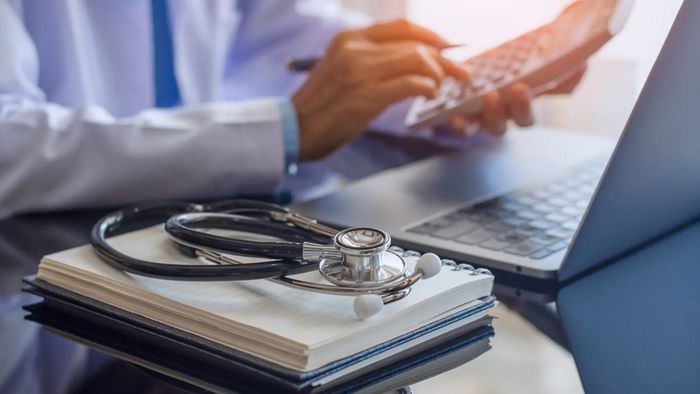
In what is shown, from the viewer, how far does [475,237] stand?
0.69 m

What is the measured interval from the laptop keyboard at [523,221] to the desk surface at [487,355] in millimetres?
77

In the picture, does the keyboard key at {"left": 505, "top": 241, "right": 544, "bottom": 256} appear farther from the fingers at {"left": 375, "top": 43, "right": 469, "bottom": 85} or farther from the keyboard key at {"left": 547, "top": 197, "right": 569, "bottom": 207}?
the fingers at {"left": 375, "top": 43, "right": 469, "bottom": 85}

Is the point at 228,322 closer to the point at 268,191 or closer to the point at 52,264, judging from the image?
the point at 52,264

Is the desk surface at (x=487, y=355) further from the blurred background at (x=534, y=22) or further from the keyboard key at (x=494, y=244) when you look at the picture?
the blurred background at (x=534, y=22)

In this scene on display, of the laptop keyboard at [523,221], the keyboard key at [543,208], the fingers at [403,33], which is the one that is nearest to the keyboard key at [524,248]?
the laptop keyboard at [523,221]

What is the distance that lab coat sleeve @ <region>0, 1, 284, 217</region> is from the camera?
2.92ft

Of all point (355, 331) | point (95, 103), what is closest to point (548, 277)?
point (355, 331)

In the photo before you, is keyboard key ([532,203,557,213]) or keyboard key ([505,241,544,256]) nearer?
keyboard key ([505,241,544,256])

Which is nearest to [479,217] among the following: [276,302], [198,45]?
[276,302]

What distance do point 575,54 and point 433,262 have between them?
0.39 metres

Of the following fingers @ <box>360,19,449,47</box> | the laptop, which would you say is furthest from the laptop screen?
fingers @ <box>360,19,449,47</box>

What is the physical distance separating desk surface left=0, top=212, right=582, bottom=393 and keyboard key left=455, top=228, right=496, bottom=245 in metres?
0.08

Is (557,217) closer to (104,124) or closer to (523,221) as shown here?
(523,221)

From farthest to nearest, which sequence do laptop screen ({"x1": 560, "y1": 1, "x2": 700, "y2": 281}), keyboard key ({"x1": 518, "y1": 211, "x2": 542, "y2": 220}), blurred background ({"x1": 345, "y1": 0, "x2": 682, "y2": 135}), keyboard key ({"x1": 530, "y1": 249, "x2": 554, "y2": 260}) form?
1. blurred background ({"x1": 345, "y1": 0, "x2": 682, "y2": 135})
2. keyboard key ({"x1": 518, "y1": 211, "x2": 542, "y2": 220})
3. keyboard key ({"x1": 530, "y1": 249, "x2": 554, "y2": 260})
4. laptop screen ({"x1": 560, "y1": 1, "x2": 700, "y2": 281})
